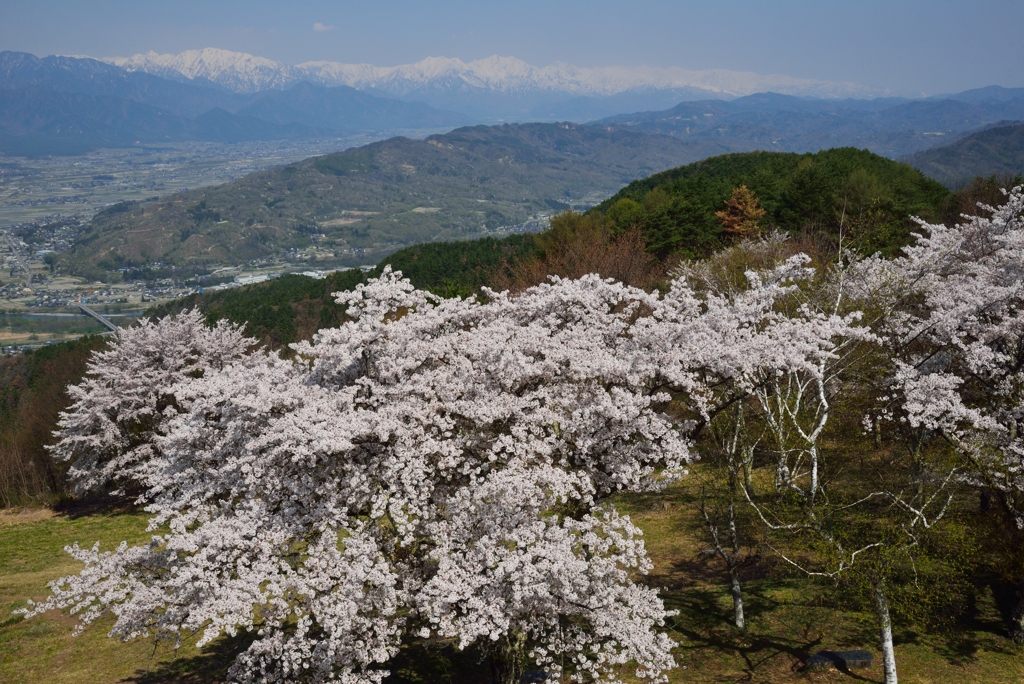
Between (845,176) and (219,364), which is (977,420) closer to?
(219,364)

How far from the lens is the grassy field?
39.4ft

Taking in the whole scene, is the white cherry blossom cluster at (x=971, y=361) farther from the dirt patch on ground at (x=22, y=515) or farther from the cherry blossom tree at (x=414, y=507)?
the dirt patch on ground at (x=22, y=515)

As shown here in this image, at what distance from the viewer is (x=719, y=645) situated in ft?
43.5

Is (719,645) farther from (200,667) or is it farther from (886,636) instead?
(200,667)

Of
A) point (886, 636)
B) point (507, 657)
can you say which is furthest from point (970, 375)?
point (507, 657)

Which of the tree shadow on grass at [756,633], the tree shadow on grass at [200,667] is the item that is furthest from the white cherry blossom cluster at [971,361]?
the tree shadow on grass at [200,667]

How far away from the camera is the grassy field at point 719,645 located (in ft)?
39.4

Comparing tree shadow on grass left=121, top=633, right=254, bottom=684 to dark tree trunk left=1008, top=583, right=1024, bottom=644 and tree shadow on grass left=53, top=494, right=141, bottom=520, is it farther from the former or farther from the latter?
tree shadow on grass left=53, top=494, right=141, bottom=520

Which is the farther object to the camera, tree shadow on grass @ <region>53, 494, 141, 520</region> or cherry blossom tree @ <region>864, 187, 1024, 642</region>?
tree shadow on grass @ <region>53, 494, 141, 520</region>

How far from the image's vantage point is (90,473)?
25.6m

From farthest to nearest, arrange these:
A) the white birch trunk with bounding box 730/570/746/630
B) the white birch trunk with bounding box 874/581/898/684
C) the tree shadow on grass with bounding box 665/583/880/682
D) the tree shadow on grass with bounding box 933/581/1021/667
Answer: the white birch trunk with bounding box 730/570/746/630
the tree shadow on grass with bounding box 665/583/880/682
the tree shadow on grass with bounding box 933/581/1021/667
the white birch trunk with bounding box 874/581/898/684

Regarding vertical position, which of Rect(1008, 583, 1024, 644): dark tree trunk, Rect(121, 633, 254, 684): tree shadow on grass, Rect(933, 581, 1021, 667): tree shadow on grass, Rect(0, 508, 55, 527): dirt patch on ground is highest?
Rect(1008, 583, 1024, 644): dark tree trunk

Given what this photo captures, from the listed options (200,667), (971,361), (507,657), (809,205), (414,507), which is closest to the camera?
(414,507)

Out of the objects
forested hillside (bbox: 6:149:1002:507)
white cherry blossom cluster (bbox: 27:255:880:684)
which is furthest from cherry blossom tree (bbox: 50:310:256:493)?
white cherry blossom cluster (bbox: 27:255:880:684)
